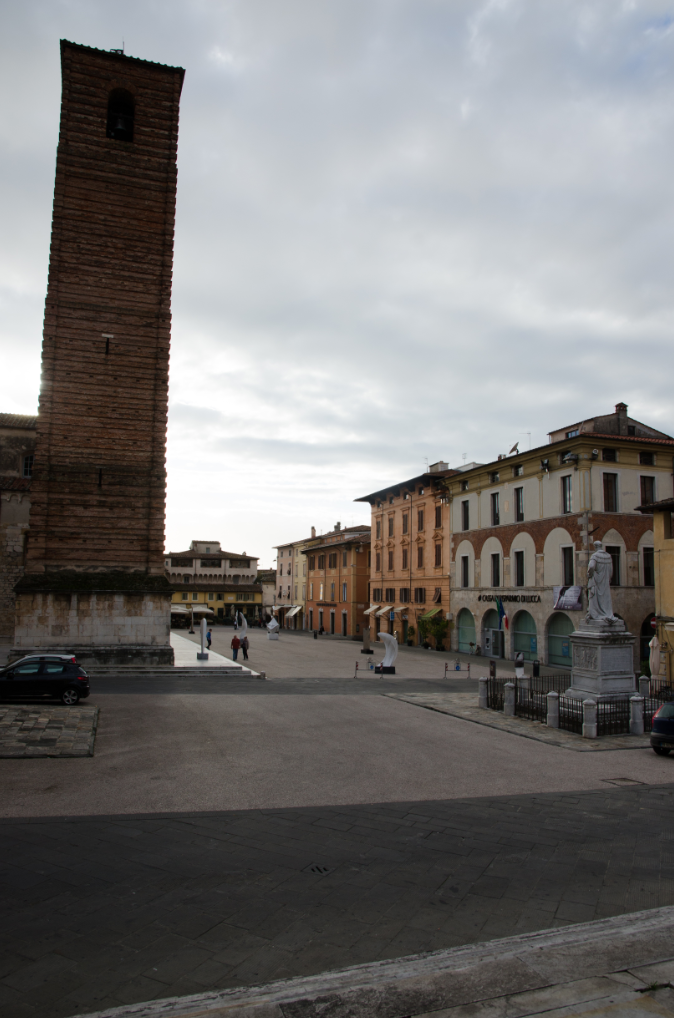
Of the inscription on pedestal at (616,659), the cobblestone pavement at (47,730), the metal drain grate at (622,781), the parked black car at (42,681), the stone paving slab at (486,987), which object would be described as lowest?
the metal drain grate at (622,781)

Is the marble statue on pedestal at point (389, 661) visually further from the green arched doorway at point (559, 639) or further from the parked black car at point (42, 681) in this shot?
the parked black car at point (42, 681)

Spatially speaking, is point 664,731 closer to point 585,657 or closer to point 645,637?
point 585,657

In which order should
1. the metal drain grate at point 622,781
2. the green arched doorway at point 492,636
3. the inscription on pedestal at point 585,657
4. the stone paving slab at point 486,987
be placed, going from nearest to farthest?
1. the stone paving slab at point 486,987
2. the metal drain grate at point 622,781
3. the inscription on pedestal at point 585,657
4. the green arched doorway at point 492,636

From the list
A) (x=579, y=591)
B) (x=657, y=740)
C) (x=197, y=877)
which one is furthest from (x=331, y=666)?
(x=197, y=877)

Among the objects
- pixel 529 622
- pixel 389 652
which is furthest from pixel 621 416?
pixel 389 652

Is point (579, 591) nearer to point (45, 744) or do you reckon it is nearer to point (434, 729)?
point (434, 729)

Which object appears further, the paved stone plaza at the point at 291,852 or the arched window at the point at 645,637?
the arched window at the point at 645,637

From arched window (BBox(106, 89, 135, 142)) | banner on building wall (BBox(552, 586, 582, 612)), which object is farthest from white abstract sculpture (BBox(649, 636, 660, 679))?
arched window (BBox(106, 89, 135, 142))

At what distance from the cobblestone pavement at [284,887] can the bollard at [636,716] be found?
6.79m

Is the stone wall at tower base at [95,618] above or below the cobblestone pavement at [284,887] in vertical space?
above

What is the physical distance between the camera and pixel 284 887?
6.97 meters

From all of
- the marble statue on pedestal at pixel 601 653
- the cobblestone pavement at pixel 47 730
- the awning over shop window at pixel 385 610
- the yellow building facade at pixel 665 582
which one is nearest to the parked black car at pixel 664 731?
the marble statue on pedestal at pixel 601 653

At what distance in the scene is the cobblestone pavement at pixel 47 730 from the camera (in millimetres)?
12945

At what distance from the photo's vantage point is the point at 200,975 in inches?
206
